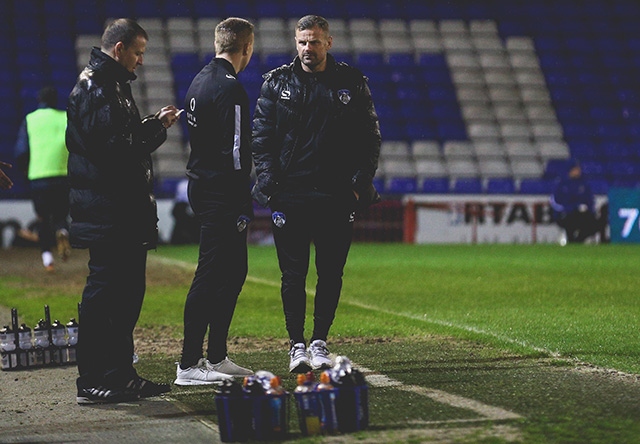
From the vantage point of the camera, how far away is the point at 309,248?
711cm

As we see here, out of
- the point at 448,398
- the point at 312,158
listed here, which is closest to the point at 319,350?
the point at 312,158

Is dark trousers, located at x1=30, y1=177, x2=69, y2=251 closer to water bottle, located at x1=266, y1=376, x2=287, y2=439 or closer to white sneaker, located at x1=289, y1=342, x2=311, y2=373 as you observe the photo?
white sneaker, located at x1=289, y1=342, x2=311, y2=373

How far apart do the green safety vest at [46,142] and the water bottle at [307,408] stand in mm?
10085

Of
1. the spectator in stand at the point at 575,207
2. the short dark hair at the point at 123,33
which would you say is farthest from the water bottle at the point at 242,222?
the spectator in stand at the point at 575,207

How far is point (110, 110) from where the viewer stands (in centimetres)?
611

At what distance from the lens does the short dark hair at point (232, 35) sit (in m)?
6.67

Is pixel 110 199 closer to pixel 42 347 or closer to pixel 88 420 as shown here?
pixel 88 420

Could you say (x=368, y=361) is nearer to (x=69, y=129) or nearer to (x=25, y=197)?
(x=69, y=129)

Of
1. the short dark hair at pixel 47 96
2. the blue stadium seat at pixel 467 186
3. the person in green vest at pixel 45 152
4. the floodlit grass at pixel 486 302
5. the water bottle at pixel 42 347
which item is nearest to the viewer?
the water bottle at pixel 42 347

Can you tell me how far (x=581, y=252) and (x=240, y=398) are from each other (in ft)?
53.2

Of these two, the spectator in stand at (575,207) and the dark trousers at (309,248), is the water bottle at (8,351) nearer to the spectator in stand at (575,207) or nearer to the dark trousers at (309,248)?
the dark trousers at (309,248)

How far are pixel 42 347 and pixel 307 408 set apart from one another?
11.2 ft

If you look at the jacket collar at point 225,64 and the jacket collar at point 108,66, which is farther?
the jacket collar at point 225,64

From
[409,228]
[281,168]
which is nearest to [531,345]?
[281,168]
